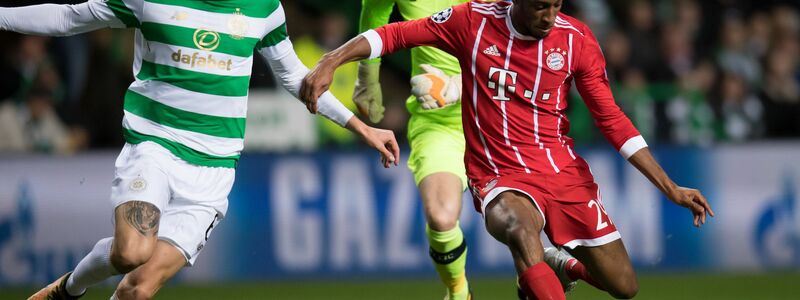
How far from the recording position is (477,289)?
1025 centimetres

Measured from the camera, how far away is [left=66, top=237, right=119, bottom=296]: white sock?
250 inches

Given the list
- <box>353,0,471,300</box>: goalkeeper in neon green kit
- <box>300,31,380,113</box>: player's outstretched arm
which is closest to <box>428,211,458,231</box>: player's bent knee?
<box>353,0,471,300</box>: goalkeeper in neon green kit

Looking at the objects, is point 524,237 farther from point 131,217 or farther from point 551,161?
point 131,217

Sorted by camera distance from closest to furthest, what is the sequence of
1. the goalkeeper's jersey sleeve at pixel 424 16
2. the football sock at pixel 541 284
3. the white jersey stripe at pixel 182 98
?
the football sock at pixel 541 284 < the white jersey stripe at pixel 182 98 < the goalkeeper's jersey sleeve at pixel 424 16

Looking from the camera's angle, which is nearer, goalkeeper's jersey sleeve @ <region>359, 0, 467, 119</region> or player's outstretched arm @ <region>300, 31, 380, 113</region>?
player's outstretched arm @ <region>300, 31, 380, 113</region>

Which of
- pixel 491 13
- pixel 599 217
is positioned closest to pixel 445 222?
pixel 599 217

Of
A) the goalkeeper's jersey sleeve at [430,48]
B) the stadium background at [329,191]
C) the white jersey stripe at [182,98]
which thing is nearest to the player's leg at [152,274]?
the white jersey stripe at [182,98]

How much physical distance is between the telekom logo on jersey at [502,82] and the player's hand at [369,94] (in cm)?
130

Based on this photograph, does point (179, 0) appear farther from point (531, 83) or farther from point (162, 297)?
point (162, 297)

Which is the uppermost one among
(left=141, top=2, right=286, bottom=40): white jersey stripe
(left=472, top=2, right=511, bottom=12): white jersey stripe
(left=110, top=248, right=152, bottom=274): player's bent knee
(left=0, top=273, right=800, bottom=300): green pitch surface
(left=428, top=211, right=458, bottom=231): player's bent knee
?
(left=472, top=2, right=511, bottom=12): white jersey stripe

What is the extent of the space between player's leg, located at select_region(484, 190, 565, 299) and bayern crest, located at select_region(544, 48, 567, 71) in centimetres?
68

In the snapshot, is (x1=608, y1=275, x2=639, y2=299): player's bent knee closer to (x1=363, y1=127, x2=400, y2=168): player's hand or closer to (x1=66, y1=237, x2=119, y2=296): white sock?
(x1=363, y1=127, x2=400, y2=168): player's hand

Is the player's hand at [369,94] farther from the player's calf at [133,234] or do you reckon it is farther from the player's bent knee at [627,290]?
the player's calf at [133,234]

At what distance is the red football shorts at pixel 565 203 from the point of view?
6.70m
